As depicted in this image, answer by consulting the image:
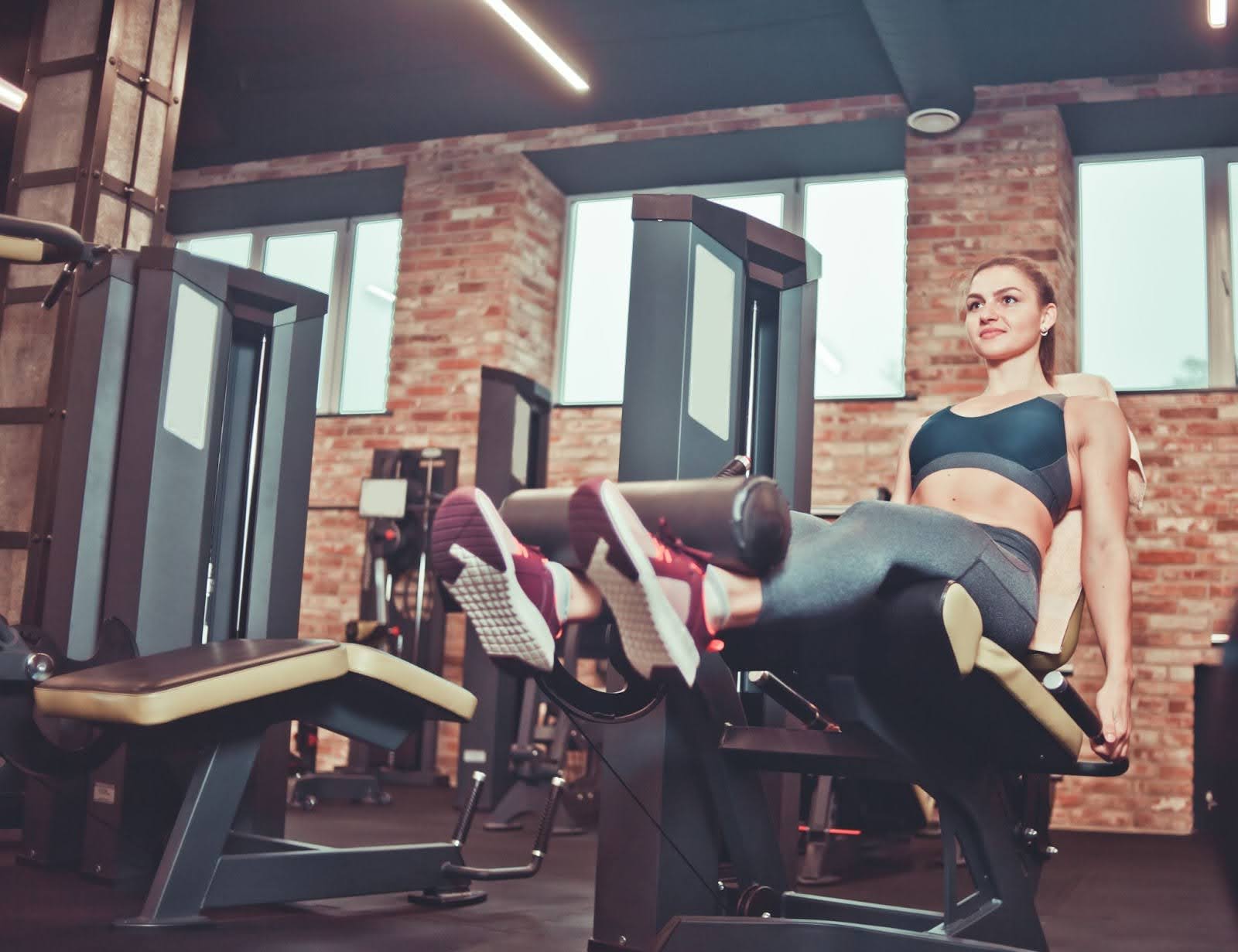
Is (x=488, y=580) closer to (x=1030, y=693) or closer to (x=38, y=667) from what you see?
(x=1030, y=693)

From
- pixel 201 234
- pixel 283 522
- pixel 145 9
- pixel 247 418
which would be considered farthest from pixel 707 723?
pixel 201 234

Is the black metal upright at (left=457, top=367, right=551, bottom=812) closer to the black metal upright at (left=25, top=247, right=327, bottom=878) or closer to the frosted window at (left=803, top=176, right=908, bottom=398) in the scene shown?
the black metal upright at (left=25, top=247, right=327, bottom=878)

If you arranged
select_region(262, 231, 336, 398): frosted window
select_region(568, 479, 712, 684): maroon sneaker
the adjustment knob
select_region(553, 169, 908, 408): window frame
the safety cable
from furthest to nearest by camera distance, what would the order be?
1. select_region(262, 231, 336, 398): frosted window
2. select_region(553, 169, 908, 408): window frame
3. the adjustment knob
4. the safety cable
5. select_region(568, 479, 712, 684): maroon sneaker

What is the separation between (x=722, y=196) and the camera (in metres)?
6.80

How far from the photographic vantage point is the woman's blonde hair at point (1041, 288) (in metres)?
2.36

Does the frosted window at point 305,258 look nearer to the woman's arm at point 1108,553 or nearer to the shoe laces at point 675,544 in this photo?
the woman's arm at point 1108,553

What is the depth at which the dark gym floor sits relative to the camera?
2.15 meters

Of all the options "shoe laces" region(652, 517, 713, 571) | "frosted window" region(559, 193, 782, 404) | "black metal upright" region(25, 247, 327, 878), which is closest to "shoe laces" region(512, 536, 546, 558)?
"shoe laces" region(652, 517, 713, 571)

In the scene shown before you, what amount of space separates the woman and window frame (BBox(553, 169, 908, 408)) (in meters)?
3.69

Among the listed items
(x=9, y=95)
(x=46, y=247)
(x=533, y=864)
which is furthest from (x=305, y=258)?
(x=533, y=864)

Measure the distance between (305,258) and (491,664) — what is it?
387 cm

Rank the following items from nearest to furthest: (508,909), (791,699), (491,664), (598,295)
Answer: (791,699)
(508,909)
(491,664)
(598,295)

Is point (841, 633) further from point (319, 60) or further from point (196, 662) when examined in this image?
point (319, 60)

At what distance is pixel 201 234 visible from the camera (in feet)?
26.0
